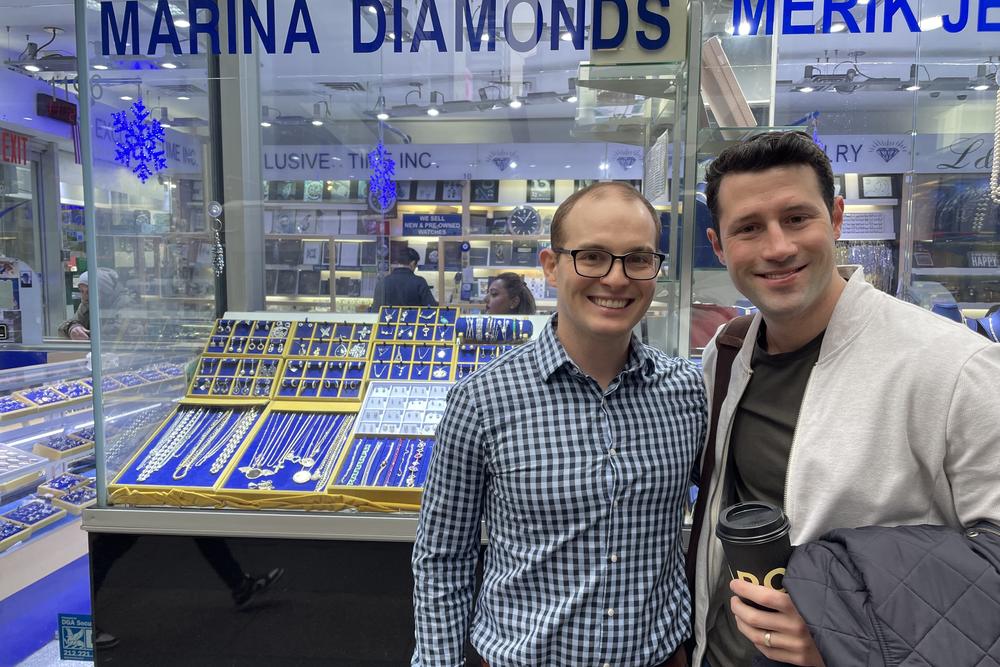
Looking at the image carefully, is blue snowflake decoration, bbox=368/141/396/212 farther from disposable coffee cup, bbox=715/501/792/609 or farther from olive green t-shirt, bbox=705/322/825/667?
disposable coffee cup, bbox=715/501/792/609

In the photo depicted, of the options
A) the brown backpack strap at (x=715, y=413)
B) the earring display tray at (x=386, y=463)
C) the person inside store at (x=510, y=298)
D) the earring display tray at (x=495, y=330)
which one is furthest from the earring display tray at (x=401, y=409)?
the brown backpack strap at (x=715, y=413)

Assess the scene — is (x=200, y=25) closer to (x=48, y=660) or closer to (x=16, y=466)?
(x=16, y=466)

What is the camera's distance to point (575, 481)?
3.97ft

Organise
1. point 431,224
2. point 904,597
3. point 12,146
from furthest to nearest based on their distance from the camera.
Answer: point 12,146, point 431,224, point 904,597

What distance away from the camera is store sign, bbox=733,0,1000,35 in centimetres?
202

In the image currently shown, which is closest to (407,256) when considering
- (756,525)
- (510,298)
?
(510,298)

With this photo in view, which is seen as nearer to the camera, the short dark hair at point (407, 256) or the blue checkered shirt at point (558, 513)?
the blue checkered shirt at point (558, 513)

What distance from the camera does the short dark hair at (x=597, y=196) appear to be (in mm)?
1204

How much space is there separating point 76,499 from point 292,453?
1.49 meters

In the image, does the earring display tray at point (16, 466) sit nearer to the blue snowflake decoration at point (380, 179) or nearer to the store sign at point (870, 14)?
the blue snowflake decoration at point (380, 179)

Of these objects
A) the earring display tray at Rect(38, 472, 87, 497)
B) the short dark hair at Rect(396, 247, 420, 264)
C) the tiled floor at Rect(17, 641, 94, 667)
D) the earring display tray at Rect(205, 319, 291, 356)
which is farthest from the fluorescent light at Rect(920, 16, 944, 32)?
the tiled floor at Rect(17, 641, 94, 667)

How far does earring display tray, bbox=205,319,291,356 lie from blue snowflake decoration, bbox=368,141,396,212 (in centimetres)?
270

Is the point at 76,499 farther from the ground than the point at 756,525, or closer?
closer

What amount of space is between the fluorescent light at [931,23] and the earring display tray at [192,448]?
2797 mm
